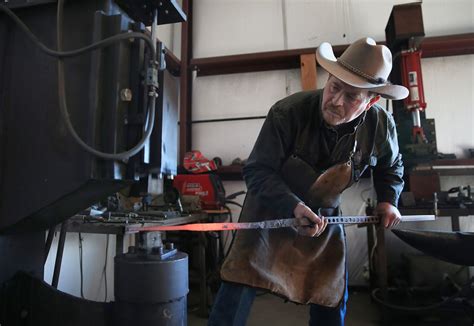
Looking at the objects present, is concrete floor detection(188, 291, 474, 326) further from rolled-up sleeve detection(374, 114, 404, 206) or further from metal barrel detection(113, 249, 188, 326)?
metal barrel detection(113, 249, 188, 326)

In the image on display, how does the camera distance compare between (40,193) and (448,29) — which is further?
(448,29)

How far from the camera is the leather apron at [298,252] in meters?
1.10

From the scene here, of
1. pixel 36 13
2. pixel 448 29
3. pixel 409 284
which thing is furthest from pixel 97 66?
pixel 448 29

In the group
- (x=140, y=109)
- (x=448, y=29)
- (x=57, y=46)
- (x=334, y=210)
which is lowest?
(x=334, y=210)

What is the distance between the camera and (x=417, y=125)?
191cm

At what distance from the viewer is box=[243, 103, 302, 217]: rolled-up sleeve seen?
1001 millimetres

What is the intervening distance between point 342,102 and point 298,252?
570 mm

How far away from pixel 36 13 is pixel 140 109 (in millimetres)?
292

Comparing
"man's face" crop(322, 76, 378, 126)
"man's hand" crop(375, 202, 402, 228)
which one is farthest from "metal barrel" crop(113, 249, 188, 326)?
"man's hand" crop(375, 202, 402, 228)

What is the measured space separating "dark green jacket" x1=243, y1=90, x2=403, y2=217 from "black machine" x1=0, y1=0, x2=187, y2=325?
46 cm

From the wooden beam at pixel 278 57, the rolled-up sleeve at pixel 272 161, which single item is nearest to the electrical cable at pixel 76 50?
the rolled-up sleeve at pixel 272 161

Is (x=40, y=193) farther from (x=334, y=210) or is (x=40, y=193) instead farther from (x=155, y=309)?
(x=334, y=210)

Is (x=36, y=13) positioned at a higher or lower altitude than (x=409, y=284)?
higher

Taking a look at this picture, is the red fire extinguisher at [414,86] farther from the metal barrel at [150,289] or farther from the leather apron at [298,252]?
the metal barrel at [150,289]
